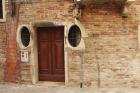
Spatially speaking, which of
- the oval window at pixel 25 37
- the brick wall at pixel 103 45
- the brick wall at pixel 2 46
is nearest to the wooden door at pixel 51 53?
the oval window at pixel 25 37

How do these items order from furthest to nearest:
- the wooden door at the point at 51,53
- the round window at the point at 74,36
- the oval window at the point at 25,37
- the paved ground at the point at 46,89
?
the oval window at the point at 25,37, the wooden door at the point at 51,53, the round window at the point at 74,36, the paved ground at the point at 46,89

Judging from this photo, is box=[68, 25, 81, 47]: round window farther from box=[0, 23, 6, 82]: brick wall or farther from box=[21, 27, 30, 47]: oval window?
box=[0, 23, 6, 82]: brick wall

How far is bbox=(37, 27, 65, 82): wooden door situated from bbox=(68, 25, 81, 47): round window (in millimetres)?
470

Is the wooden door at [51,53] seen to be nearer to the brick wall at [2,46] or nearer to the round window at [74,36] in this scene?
the round window at [74,36]

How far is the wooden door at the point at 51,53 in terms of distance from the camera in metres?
13.8

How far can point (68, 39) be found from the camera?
13.3 m

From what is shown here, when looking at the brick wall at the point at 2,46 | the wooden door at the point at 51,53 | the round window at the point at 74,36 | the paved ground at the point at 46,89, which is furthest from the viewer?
the brick wall at the point at 2,46

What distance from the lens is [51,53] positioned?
14.0 m

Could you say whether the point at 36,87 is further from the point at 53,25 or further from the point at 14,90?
the point at 53,25

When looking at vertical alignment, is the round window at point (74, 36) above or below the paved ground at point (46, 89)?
above

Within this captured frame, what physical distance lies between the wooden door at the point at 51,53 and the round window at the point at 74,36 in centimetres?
47

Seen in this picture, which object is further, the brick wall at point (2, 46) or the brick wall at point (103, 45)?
the brick wall at point (2, 46)

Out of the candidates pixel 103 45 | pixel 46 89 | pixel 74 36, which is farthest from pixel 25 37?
pixel 103 45

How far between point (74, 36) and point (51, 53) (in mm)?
1165
